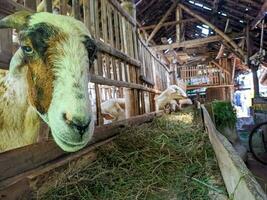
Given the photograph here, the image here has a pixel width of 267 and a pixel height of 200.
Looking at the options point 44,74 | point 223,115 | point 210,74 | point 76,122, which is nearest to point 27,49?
point 44,74

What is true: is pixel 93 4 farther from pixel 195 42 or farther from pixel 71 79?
pixel 195 42

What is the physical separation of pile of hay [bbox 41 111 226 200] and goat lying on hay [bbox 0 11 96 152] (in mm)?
648

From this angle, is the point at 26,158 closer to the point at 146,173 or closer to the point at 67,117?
the point at 67,117

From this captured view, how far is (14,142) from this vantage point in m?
1.50

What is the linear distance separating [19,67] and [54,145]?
601mm

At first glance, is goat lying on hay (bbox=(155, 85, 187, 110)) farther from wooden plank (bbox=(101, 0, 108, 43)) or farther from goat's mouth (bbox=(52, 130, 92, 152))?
goat's mouth (bbox=(52, 130, 92, 152))

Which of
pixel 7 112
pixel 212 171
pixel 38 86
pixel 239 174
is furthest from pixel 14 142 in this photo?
pixel 212 171

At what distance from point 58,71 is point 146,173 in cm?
111

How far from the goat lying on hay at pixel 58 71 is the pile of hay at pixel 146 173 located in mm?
648

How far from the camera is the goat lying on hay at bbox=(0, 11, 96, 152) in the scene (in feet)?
3.24

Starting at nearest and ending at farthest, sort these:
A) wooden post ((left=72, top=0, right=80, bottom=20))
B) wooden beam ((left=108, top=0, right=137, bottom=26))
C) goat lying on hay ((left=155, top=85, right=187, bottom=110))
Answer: wooden post ((left=72, top=0, right=80, bottom=20)) < wooden beam ((left=108, top=0, right=137, bottom=26)) < goat lying on hay ((left=155, top=85, right=187, bottom=110))

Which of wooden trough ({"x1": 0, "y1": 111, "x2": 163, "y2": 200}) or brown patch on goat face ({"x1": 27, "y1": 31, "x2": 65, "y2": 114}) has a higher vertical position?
brown patch on goat face ({"x1": 27, "y1": 31, "x2": 65, "y2": 114})

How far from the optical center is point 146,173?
1919 millimetres

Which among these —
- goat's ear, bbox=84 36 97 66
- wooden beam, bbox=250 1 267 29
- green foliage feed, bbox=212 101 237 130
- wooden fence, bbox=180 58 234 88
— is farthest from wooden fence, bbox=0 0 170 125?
wooden fence, bbox=180 58 234 88
